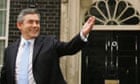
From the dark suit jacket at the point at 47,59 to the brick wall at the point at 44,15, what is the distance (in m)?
5.63

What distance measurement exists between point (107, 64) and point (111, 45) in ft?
1.32

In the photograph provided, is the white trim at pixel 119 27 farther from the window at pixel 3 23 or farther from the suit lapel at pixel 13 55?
the suit lapel at pixel 13 55

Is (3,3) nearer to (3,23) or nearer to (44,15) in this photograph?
(3,23)

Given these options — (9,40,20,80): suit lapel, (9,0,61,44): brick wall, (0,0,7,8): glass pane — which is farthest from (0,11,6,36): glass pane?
(9,40,20,80): suit lapel

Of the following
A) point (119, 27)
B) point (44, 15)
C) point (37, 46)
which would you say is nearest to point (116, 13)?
point (119, 27)

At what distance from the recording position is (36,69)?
352cm

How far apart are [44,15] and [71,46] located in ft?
19.2

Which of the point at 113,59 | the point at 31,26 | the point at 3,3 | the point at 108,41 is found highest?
the point at 3,3

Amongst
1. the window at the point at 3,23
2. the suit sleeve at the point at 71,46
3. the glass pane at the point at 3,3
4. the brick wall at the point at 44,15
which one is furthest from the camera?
the glass pane at the point at 3,3

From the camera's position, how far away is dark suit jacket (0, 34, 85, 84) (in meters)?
3.50

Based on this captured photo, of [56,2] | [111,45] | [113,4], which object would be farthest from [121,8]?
[56,2]

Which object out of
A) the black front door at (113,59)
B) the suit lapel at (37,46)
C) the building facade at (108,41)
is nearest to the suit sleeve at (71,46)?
the suit lapel at (37,46)

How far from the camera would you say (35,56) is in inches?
140

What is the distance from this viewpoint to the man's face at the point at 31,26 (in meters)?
3.50
